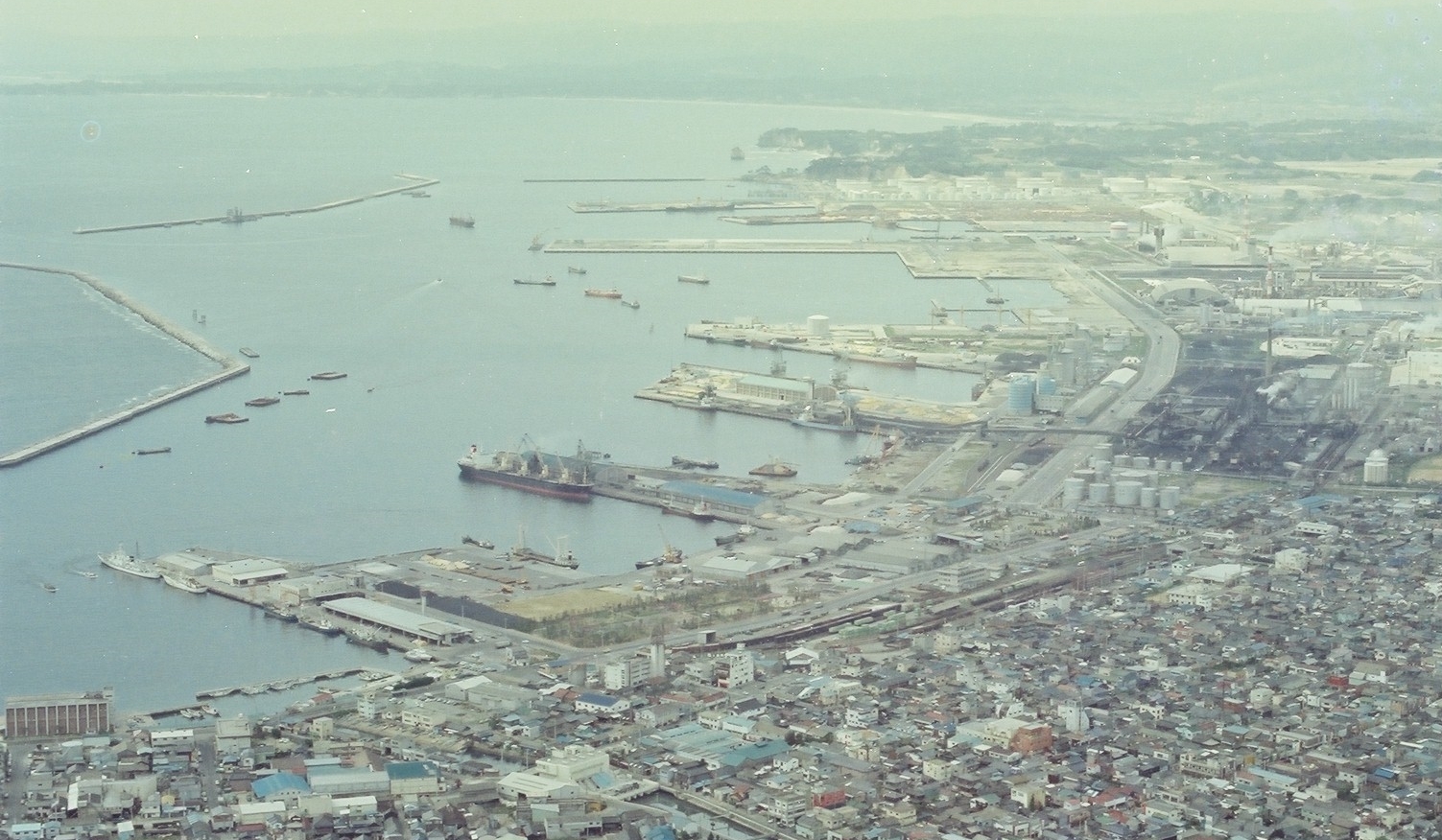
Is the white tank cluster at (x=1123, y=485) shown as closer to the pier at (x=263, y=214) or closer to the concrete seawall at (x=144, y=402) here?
the concrete seawall at (x=144, y=402)

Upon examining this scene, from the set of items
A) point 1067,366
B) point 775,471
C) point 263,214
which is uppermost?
point 263,214

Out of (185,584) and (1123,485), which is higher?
(1123,485)

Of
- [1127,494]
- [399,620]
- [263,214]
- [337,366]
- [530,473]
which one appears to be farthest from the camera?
[263,214]

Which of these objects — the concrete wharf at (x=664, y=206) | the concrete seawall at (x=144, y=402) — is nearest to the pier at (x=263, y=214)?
the concrete wharf at (x=664, y=206)

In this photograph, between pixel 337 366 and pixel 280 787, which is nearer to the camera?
pixel 280 787

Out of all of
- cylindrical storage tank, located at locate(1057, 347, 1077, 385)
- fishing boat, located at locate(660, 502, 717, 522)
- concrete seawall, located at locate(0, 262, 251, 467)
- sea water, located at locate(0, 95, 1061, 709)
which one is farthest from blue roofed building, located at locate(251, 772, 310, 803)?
cylindrical storage tank, located at locate(1057, 347, 1077, 385)

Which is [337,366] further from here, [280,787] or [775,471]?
[280,787]

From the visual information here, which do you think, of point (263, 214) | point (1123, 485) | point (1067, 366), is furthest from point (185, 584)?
point (263, 214)
